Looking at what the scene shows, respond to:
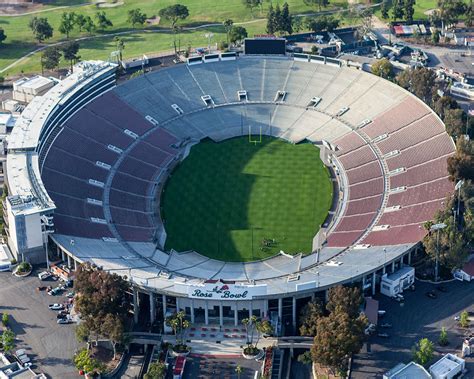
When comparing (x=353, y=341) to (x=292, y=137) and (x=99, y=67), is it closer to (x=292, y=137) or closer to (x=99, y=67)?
(x=292, y=137)

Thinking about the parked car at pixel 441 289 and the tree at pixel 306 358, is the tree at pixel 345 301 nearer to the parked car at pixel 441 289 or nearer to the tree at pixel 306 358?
the tree at pixel 306 358

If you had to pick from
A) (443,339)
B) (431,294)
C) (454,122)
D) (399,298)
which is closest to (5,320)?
(399,298)

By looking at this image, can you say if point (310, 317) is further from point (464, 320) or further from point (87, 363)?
point (87, 363)

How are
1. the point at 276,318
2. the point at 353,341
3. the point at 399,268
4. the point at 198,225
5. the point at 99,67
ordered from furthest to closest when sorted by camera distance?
the point at 99,67 < the point at 198,225 < the point at 399,268 < the point at 276,318 < the point at 353,341

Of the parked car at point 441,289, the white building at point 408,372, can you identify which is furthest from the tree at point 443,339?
the parked car at point 441,289

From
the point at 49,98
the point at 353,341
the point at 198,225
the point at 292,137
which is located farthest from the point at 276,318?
the point at 49,98

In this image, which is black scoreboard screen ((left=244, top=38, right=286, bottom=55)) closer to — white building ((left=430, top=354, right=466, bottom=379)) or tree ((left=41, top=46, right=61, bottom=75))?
tree ((left=41, top=46, right=61, bottom=75))
